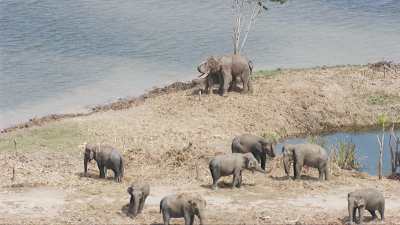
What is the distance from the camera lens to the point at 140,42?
47.7m

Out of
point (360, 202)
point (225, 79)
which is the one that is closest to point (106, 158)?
point (360, 202)

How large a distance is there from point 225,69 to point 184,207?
13.5 metres

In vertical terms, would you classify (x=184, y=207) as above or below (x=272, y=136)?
below

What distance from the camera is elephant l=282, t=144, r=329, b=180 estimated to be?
2753cm

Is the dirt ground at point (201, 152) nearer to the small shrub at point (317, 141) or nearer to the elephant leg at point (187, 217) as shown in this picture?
the elephant leg at point (187, 217)

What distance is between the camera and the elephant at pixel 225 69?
35875mm

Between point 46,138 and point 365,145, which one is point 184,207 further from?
point 365,145

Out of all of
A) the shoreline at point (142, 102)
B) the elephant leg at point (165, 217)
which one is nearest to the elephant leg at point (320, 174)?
the elephant leg at point (165, 217)

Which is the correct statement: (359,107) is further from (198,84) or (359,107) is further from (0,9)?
(0,9)

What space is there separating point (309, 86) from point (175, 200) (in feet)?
50.0

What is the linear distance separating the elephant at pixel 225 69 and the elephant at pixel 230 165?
9.70 meters

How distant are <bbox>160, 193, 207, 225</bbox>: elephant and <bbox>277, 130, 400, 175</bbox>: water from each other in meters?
8.94

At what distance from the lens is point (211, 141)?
1254 inches

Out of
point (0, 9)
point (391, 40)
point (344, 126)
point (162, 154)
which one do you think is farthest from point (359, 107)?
point (0, 9)
